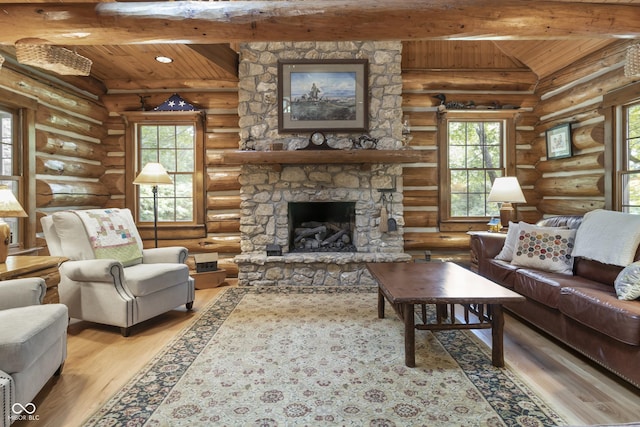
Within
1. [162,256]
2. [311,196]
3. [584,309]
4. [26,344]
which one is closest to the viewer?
[26,344]

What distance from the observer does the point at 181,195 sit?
206 inches

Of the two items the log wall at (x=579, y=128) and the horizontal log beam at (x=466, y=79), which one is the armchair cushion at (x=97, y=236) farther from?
the log wall at (x=579, y=128)

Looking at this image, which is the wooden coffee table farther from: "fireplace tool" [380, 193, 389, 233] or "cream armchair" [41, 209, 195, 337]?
"cream armchair" [41, 209, 195, 337]

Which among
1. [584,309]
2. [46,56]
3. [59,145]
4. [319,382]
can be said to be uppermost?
[46,56]

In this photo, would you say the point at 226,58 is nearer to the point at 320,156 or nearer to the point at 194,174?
the point at 194,174

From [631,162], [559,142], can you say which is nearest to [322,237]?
[559,142]

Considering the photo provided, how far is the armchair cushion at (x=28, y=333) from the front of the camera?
1.59 metres

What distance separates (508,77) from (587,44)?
43.6 inches

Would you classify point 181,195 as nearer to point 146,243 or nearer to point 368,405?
point 146,243

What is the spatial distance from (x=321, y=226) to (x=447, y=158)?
2.19 metres

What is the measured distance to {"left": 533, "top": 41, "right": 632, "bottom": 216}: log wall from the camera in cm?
396

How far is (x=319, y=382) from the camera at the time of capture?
2094 millimetres
